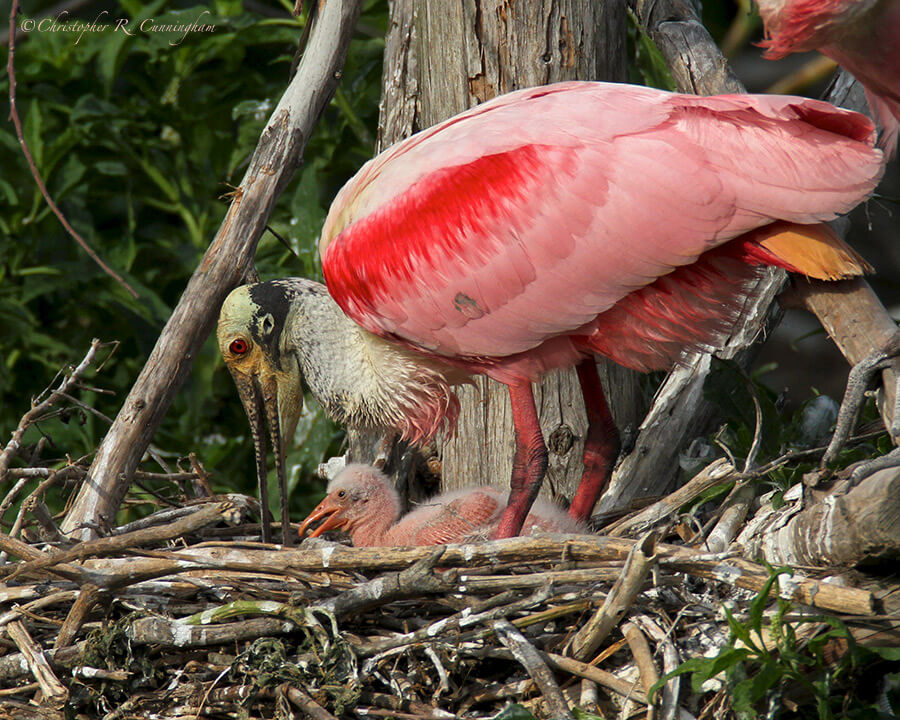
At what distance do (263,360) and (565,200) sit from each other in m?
1.58

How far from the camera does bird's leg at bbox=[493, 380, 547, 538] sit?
155 inches

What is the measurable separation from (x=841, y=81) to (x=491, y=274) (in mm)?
1896

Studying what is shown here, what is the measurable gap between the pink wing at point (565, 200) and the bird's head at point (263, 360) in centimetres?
58

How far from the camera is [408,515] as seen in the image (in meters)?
4.29

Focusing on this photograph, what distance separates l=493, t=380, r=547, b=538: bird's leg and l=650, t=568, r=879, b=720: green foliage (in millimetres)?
1153

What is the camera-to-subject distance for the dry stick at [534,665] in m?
2.73

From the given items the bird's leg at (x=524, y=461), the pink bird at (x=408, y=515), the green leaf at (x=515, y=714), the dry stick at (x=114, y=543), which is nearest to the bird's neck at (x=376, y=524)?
the pink bird at (x=408, y=515)

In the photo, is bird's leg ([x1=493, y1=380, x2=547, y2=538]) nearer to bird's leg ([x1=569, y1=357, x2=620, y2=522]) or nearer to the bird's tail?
bird's leg ([x1=569, y1=357, x2=620, y2=522])

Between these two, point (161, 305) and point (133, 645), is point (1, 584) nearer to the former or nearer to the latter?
point (133, 645)

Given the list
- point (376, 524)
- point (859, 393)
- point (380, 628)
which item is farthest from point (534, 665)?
point (376, 524)

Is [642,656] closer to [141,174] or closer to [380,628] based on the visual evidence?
[380,628]

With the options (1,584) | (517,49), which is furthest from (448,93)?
(1,584)

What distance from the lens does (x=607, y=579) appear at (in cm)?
298

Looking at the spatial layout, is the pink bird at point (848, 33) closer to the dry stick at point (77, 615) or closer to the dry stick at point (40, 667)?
the dry stick at point (77, 615)
